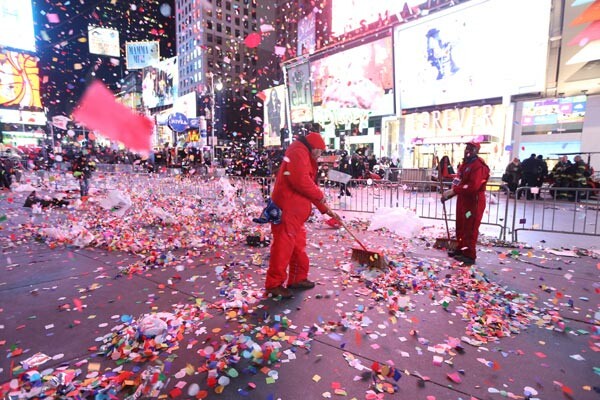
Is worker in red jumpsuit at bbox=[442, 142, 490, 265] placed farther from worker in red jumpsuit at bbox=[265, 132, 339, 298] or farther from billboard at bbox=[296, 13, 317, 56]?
billboard at bbox=[296, 13, 317, 56]

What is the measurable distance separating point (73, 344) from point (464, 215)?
526 cm

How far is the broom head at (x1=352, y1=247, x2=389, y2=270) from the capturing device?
462 cm

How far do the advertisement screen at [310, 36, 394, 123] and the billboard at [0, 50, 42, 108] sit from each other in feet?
102

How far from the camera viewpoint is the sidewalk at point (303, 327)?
7.61 ft

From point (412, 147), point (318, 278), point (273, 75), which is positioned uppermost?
point (273, 75)

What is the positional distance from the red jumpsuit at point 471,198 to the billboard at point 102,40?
144 ft

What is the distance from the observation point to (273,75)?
75.1 meters

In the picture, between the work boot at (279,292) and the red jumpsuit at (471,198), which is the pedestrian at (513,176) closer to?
the red jumpsuit at (471,198)

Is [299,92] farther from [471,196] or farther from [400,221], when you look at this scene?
[471,196]

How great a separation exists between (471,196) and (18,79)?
46605 mm

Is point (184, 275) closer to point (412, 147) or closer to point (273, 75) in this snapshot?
point (412, 147)

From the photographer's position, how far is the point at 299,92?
33000 mm

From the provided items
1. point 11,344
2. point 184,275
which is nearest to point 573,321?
point 184,275

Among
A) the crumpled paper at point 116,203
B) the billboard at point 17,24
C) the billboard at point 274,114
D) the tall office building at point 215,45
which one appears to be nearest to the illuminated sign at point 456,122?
the crumpled paper at point 116,203
